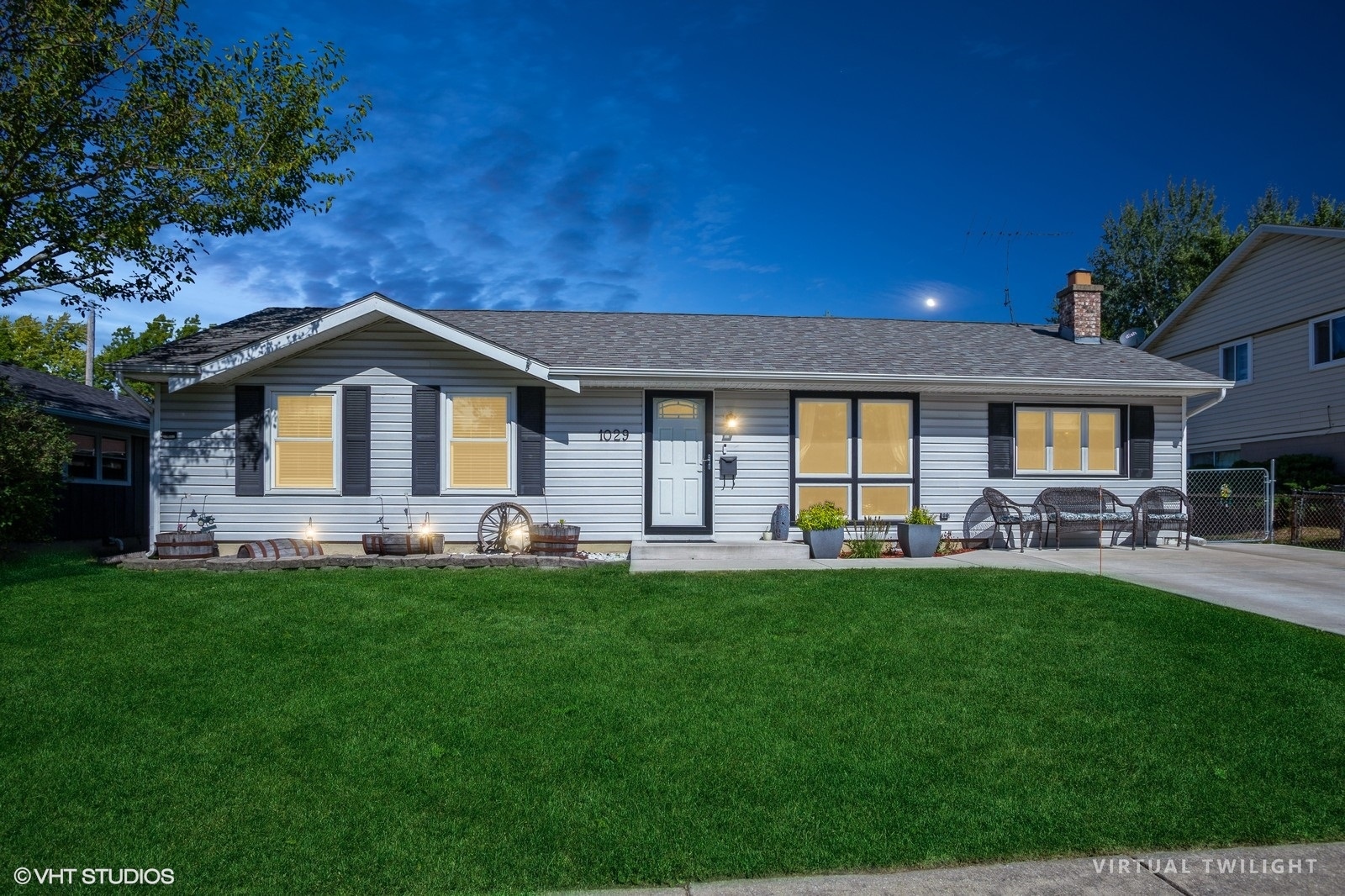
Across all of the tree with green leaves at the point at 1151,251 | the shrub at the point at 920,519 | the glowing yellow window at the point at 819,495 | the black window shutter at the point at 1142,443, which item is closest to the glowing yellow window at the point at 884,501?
the glowing yellow window at the point at 819,495

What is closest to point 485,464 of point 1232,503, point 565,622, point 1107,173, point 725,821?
point 565,622

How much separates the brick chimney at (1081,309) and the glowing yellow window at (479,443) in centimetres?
1058

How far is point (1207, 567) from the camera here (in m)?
9.69

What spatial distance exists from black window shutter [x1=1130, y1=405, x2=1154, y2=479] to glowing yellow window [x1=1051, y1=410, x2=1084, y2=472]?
31.6 inches

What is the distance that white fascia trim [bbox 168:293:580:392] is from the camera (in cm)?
1009

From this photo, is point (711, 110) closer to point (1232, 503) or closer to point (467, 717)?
point (1232, 503)

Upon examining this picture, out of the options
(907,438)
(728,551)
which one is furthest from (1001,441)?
(728,551)

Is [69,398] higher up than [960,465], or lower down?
higher up

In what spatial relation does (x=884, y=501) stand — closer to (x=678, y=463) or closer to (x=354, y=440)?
(x=678, y=463)

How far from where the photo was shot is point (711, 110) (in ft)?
55.3

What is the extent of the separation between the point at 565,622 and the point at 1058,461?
913 centimetres

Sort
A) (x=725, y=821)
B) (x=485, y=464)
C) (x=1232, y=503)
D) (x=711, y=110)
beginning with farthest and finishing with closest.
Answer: (x=711, y=110)
(x=1232, y=503)
(x=485, y=464)
(x=725, y=821)

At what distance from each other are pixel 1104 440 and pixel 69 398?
19592 mm

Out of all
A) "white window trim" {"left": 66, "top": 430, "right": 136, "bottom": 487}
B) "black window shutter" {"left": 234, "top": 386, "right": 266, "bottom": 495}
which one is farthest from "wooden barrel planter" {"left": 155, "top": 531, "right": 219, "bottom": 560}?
"white window trim" {"left": 66, "top": 430, "right": 136, "bottom": 487}
